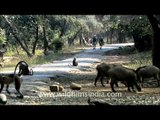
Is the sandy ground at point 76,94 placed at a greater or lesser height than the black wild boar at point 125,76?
lesser

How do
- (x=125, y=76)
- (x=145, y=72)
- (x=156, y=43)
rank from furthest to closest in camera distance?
(x=156, y=43) < (x=145, y=72) < (x=125, y=76)

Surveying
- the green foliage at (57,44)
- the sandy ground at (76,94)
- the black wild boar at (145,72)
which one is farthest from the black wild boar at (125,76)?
the green foliage at (57,44)

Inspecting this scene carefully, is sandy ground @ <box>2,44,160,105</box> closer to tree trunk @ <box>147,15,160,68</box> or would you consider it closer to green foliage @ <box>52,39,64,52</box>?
tree trunk @ <box>147,15,160,68</box>

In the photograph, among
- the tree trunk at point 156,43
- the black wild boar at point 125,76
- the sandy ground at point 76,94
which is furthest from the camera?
the tree trunk at point 156,43

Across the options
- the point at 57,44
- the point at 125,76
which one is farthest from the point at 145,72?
the point at 57,44

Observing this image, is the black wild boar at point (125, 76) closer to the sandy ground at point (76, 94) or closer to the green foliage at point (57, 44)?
the sandy ground at point (76, 94)

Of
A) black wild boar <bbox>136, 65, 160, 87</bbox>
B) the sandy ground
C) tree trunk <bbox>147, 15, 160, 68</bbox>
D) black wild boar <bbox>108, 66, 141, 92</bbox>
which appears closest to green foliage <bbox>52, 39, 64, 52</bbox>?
the sandy ground

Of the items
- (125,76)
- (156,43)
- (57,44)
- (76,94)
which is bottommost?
(76,94)

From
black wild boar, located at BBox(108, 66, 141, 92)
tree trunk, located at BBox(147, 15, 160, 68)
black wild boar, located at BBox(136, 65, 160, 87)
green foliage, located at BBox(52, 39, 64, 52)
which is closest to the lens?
black wild boar, located at BBox(108, 66, 141, 92)

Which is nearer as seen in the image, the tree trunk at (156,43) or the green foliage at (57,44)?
the tree trunk at (156,43)

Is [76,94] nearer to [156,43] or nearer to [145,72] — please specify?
[145,72]

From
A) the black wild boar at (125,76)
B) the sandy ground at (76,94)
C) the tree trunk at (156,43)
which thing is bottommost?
the sandy ground at (76,94)
